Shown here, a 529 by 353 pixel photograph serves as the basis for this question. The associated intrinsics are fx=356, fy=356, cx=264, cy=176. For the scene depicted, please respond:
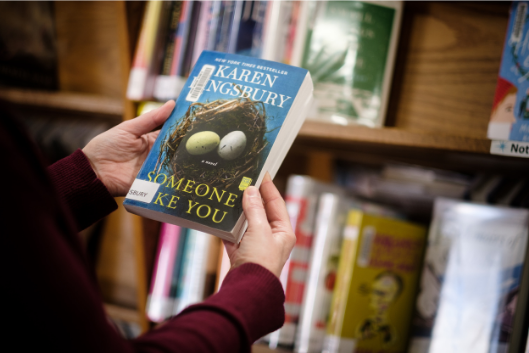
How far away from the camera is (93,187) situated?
2.16 feet

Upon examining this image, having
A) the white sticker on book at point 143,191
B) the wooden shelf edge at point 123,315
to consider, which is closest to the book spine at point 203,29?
the white sticker on book at point 143,191

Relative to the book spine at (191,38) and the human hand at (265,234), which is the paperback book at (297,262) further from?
the book spine at (191,38)

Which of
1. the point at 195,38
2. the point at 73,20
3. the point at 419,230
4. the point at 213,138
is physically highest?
the point at 73,20

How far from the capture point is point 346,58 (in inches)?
34.3

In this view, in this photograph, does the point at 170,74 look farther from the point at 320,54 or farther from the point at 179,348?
the point at 179,348

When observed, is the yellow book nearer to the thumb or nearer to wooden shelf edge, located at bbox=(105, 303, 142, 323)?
the thumb

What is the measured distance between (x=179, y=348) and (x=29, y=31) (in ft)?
4.06

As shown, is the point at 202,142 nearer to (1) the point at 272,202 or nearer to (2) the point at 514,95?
(1) the point at 272,202

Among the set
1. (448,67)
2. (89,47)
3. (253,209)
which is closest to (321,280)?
(253,209)

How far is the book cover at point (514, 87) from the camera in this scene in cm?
67

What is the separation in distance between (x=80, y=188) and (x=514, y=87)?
844mm

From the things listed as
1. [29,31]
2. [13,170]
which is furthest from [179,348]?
[29,31]

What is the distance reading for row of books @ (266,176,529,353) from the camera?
2.46ft

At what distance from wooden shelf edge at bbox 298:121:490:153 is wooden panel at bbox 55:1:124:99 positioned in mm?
819
